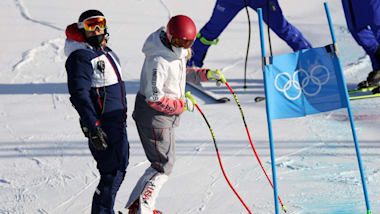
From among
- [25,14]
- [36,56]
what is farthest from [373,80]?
[25,14]

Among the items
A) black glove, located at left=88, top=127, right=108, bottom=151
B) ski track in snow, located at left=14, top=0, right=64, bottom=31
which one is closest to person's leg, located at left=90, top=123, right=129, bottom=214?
black glove, located at left=88, top=127, right=108, bottom=151

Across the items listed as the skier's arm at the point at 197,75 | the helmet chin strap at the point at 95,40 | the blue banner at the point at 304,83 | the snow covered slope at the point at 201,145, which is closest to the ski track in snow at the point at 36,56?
the snow covered slope at the point at 201,145

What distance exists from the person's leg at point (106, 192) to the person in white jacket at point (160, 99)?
14 cm

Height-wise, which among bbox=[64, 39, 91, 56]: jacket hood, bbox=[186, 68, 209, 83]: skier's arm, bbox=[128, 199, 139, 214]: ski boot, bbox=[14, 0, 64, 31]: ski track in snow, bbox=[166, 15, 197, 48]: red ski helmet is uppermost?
bbox=[166, 15, 197, 48]: red ski helmet

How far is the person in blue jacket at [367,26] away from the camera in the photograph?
5.81 m

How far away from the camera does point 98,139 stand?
342 cm

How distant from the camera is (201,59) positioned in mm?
6629

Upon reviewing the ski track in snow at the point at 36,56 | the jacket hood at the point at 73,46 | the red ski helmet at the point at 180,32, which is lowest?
the ski track in snow at the point at 36,56

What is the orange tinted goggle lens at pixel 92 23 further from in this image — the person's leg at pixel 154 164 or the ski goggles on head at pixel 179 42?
the person's leg at pixel 154 164

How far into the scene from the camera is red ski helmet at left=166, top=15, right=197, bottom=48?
3.46m

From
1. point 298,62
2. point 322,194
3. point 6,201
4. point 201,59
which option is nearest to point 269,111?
point 298,62

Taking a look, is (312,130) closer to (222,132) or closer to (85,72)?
(222,132)

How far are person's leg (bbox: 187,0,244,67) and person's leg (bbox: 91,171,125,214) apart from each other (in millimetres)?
3044

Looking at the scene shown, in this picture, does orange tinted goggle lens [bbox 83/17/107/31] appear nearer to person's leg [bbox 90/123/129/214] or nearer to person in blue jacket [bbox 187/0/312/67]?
person's leg [bbox 90/123/129/214]
